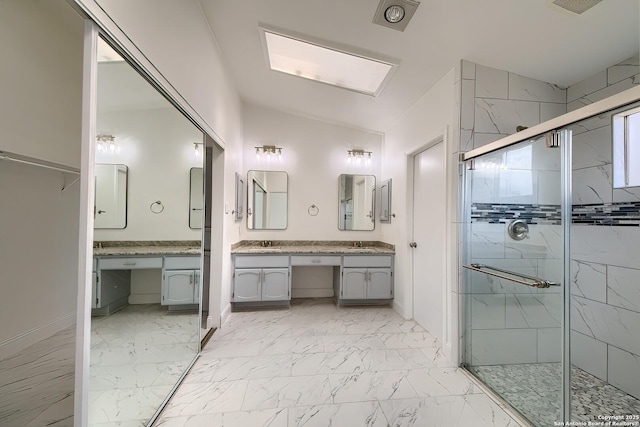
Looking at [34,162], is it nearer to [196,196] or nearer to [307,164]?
[196,196]

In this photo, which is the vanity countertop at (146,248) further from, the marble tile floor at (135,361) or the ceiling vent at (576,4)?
the ceiling vent at (576,4)

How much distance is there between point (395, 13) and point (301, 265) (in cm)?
261

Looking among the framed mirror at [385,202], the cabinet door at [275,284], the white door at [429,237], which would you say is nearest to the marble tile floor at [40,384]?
the cabinet door at [275,284]

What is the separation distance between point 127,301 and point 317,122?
318 cm

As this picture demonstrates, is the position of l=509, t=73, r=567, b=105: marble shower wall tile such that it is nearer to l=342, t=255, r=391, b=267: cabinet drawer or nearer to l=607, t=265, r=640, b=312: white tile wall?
l=607, t=265, r=640, b=312: white tile wall

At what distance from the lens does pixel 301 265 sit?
309 centimetres

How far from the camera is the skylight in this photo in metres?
2.33

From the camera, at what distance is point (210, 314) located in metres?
2.52

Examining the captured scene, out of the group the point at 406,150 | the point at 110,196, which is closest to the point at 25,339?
the point at 110,196

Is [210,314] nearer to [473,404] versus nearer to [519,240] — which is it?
[473,404]

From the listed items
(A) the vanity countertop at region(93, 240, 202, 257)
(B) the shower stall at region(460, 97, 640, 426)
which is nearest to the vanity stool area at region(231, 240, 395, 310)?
(A) the vanity countertop at region(93, 240, 202, 257)

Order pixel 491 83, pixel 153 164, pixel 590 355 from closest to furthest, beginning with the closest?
1. pixel 153 164
2. pixel 590 355
3. pixel 491 83

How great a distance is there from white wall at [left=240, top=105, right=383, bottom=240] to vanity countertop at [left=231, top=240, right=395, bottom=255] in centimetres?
8

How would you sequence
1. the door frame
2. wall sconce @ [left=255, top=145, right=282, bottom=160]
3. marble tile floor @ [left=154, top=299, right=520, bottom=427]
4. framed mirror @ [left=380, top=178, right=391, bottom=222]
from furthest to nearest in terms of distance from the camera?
wall sconce @ [left=255, top=145, right=282, bottom=160] → framed mirror @ [left=380, top=178, right=391, bottom=222] → the door frame → marble tile floor @ [left=154, top=299, right=520, bottom=427]
